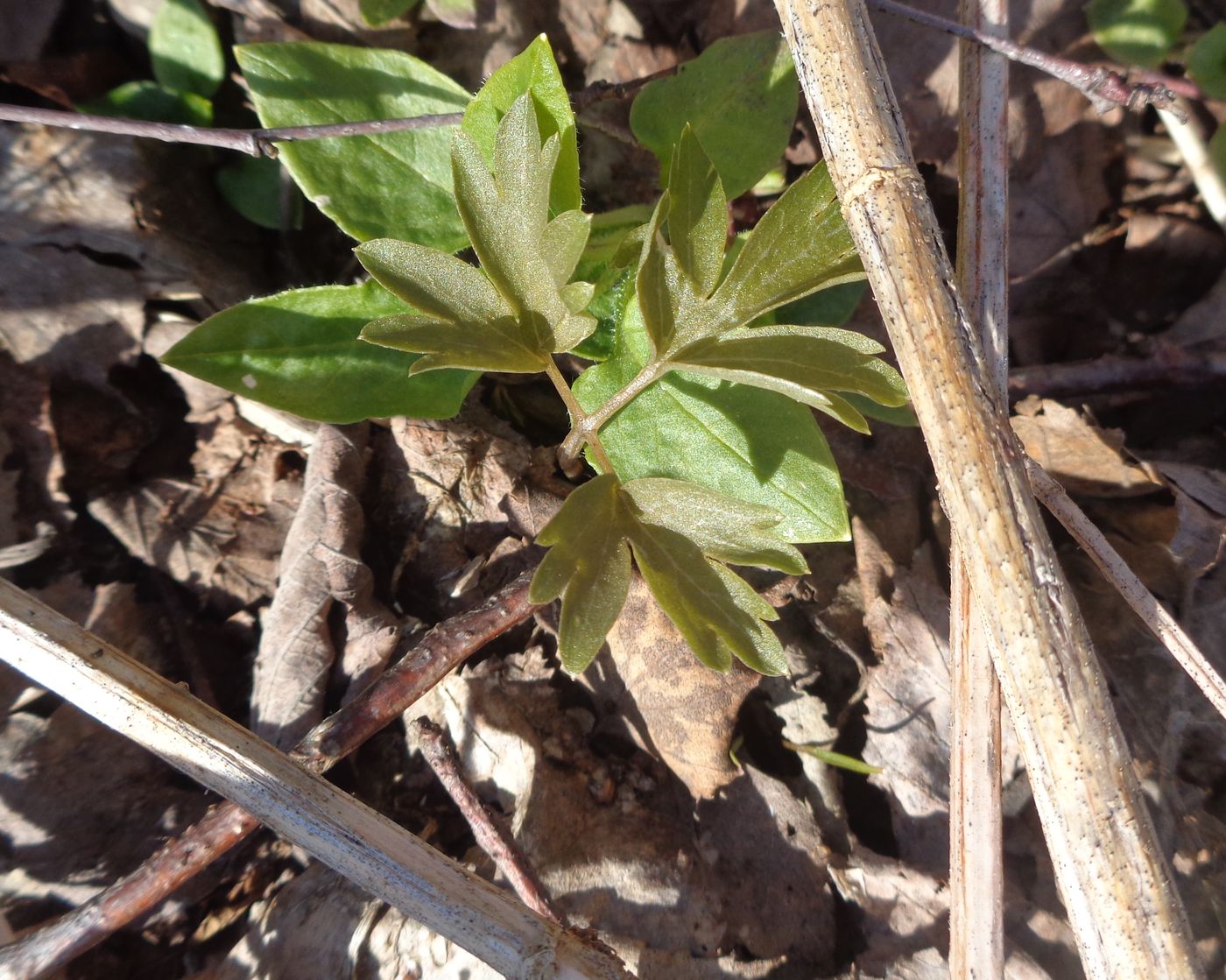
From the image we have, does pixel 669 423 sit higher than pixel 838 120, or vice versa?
pixel 838 120

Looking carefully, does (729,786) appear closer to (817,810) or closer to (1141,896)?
(817,810)

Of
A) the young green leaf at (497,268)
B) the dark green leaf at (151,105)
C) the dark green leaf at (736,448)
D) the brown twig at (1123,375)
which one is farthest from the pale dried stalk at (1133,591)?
the dark green leaf at (151,105)

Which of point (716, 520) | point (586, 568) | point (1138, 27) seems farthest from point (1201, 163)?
point (586, 568)

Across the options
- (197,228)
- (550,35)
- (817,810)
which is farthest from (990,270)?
(197,228)

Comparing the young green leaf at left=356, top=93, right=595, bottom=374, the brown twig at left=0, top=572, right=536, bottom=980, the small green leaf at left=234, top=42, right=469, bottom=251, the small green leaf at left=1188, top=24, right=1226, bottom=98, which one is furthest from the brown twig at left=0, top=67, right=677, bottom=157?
the small green leaf at left=1188, top=24, right=1226, bottom=98

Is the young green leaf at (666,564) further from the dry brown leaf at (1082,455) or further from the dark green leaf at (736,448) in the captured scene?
the dry brown leaf at (1082,455)
